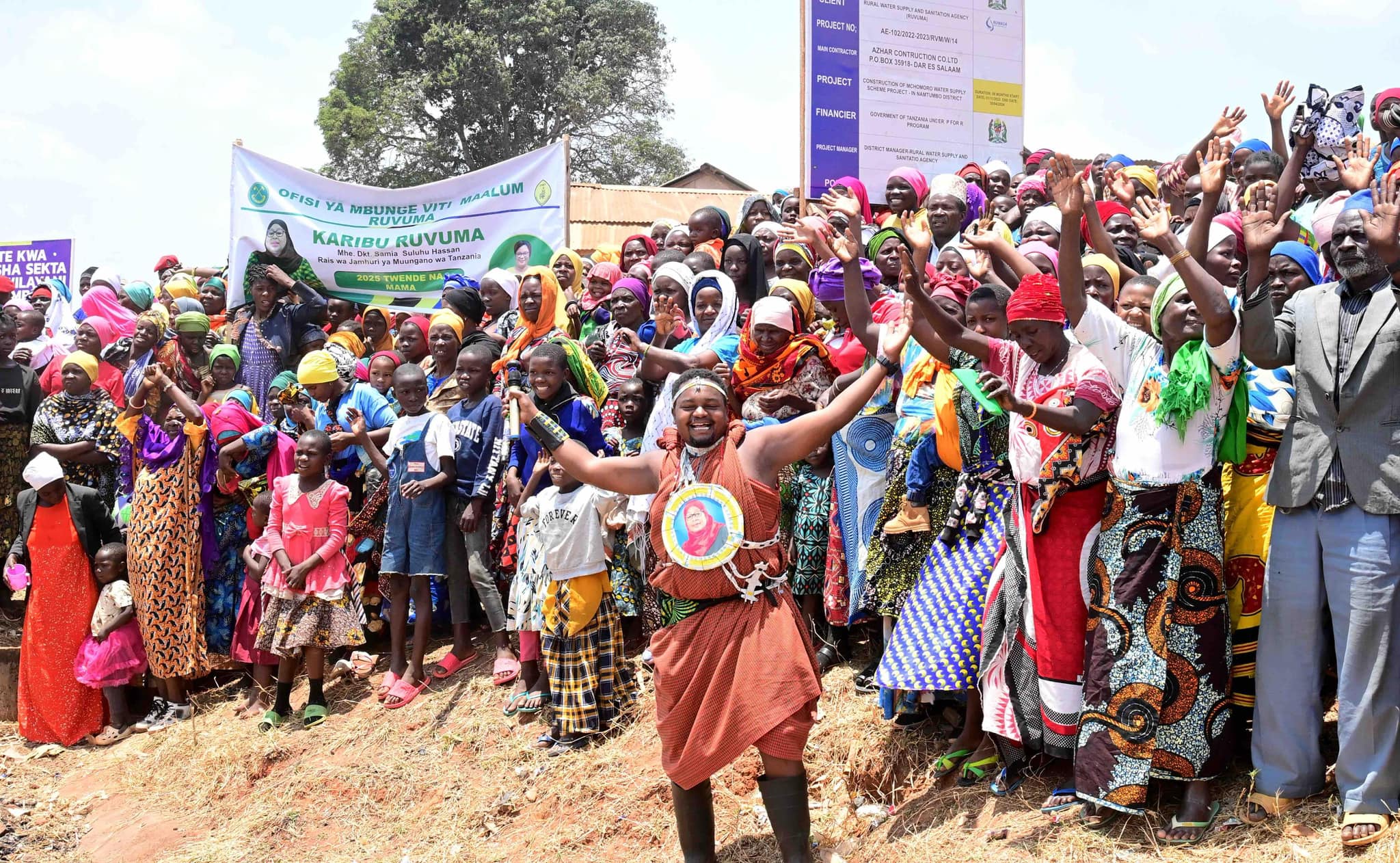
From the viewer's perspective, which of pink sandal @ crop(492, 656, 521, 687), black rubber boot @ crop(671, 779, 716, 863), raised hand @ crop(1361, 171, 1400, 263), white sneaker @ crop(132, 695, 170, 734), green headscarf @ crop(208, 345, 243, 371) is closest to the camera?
raised hand @ crop(1361, 171, 1400, 263)

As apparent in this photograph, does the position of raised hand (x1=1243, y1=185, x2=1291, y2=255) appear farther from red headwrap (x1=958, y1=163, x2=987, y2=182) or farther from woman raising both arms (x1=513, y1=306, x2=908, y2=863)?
red headwrap (x1=958, y1=163, x2=987, y2=182)

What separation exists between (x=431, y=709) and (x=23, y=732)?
3851 millimetres

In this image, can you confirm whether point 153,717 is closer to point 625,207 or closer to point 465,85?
point 625,207

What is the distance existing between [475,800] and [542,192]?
562 centimetres

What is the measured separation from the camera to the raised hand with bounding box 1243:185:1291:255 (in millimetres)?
4121

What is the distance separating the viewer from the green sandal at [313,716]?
8297mm

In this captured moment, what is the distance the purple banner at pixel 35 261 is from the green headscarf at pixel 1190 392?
→ 1785cm

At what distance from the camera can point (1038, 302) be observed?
4805 millimetres

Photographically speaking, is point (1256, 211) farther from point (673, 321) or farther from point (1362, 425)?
point (673, 321)

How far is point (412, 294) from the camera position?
35.7ft

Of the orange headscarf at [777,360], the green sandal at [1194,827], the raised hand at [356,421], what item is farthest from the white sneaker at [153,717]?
the green sandal at [1194,827]

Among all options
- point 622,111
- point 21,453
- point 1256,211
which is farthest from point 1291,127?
point 622,111

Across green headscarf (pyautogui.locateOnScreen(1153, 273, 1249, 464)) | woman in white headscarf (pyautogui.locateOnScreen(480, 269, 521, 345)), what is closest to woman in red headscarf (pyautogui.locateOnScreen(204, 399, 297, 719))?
woman in white headscarf (pyautogui.locateOnScreen(480, 269, 521, 345))

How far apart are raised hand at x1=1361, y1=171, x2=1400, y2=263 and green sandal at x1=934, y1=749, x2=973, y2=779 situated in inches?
107
